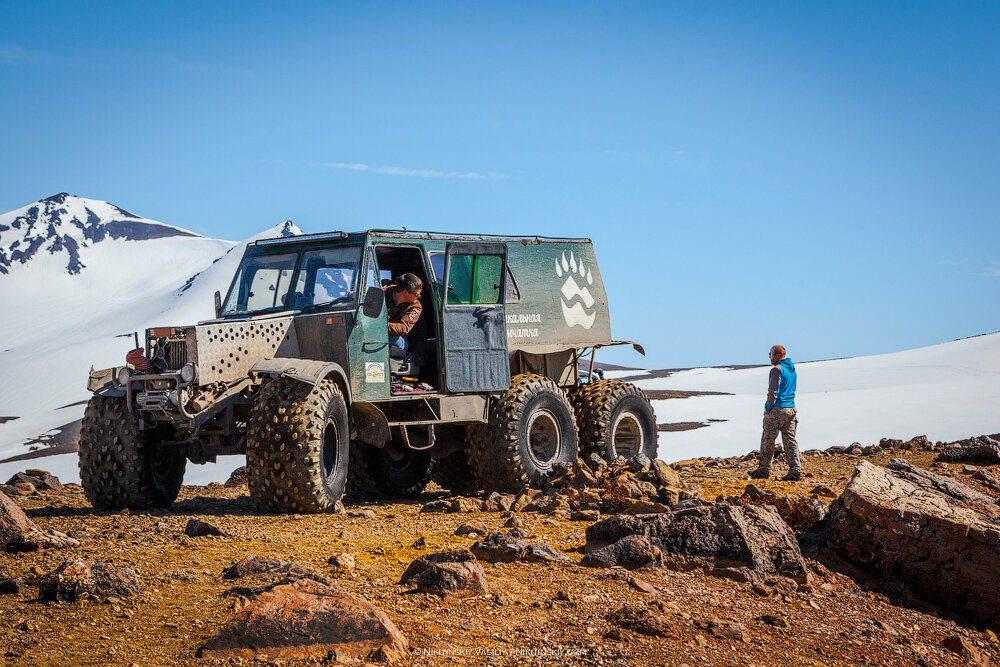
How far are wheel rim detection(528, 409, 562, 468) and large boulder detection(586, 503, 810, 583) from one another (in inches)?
191

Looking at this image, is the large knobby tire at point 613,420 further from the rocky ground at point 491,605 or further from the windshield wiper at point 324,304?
the rocky ground at point 491,605

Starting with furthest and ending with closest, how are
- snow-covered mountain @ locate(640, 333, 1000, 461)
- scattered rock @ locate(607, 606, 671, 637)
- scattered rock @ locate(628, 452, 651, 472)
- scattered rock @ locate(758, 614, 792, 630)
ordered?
snow-covered mountain @ locate(640, 333, 1000, 461) < scattered rock @ locate(628, 452, 651, 472) < scattered rock @ locate(758, 614, 792, 630) < scattered rock @ locate(607, 606, 671, 637)

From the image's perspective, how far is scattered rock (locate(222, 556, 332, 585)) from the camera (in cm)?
552

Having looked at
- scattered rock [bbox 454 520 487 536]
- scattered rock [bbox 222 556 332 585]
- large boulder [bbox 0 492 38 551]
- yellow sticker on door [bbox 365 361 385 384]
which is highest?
yellow sticker on door [bbox 365 361 385 384]

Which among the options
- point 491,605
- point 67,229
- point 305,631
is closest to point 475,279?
point 491,605

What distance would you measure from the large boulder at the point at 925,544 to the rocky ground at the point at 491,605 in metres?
0.13

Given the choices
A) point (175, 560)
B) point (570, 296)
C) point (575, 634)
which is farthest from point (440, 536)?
point (570, 296)

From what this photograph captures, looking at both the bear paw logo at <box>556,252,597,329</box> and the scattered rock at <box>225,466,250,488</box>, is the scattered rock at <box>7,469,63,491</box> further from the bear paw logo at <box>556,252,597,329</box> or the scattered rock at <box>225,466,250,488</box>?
the bear paw logo at <box>556,252,597,329</box>

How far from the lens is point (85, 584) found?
512 centimetres

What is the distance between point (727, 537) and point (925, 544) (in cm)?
142

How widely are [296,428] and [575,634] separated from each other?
4342 mm

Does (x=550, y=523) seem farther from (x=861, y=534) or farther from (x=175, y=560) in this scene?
(x=175, y=560)

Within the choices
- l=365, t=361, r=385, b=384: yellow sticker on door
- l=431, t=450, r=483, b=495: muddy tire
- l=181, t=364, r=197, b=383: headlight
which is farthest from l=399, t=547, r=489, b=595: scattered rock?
l=431, t=450, r=483, b=495: muddy tire

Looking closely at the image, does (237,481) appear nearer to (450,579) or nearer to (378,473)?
(378,473)
